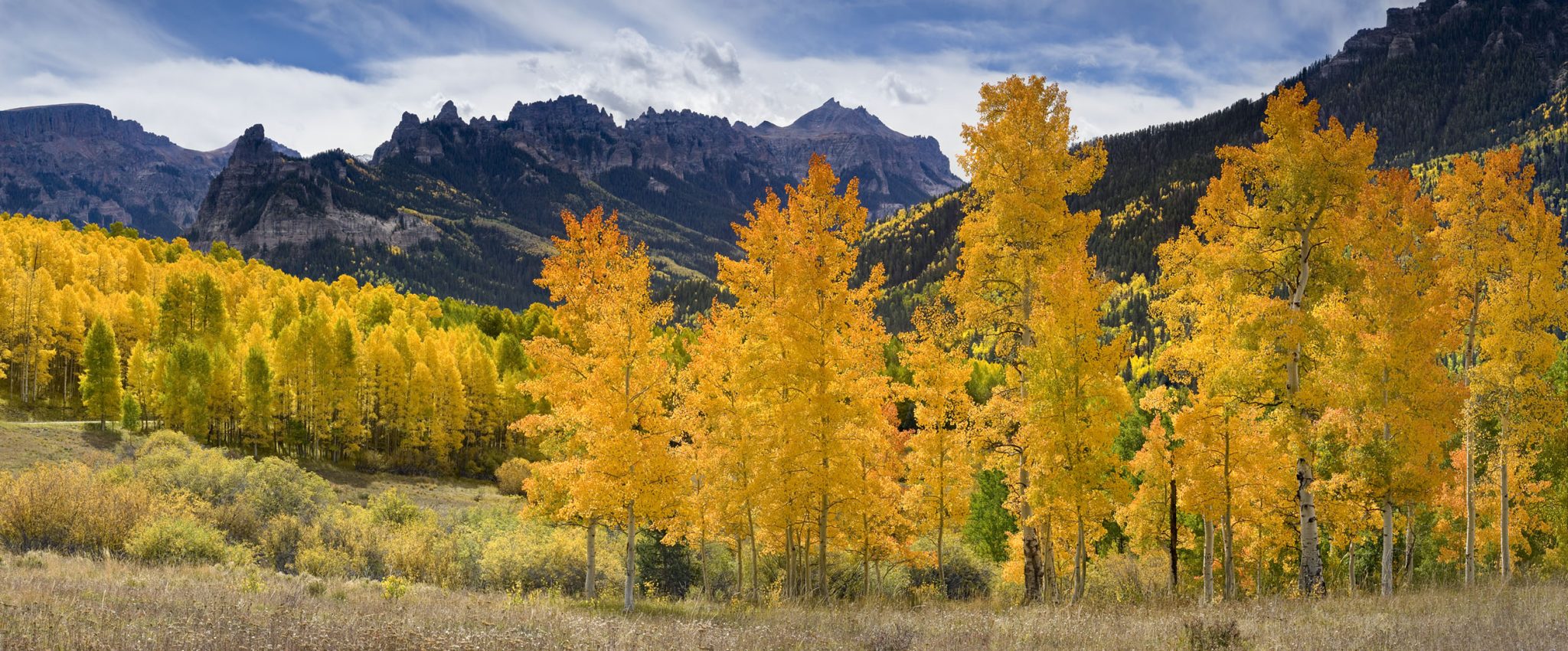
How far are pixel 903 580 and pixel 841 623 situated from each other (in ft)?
68.3

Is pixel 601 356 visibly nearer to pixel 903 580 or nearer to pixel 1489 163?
pixel 903 580

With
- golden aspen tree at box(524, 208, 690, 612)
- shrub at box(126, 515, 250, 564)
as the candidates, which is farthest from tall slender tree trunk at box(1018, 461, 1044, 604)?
shrub at box(126, 515, 250, 564)

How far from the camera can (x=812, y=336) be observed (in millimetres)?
19609

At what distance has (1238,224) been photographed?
57.1 ft

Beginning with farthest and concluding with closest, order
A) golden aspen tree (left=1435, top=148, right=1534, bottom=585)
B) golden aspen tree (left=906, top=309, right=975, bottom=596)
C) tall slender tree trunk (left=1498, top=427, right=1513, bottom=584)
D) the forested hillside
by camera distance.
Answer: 1. the forested hillside
2. golden aspen tree (left=906, top=309, right=975, bottom=596)
3. tall slender tree trunk (left=1498, top=427, right=1513, bottom=584)
4. golden aspen tree (left=1435, top=148, right=1534, bottom=585)

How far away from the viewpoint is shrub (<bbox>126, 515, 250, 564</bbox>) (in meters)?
21.3

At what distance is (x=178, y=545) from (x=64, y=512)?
4135 millimetres

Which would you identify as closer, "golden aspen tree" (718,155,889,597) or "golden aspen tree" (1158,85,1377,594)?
"golden aspen tree" (1158,85,1377,594)

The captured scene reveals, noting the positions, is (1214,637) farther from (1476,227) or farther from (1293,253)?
(1476,227)

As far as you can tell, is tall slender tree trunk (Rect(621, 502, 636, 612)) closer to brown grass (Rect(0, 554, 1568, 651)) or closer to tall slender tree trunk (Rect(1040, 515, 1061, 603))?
brown grass (Rect(0, 554, 1568, 651))

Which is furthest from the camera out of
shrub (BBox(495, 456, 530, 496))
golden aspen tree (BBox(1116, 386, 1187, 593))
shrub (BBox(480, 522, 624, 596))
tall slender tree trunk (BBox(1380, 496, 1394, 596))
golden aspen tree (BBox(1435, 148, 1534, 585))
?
shrub (BBox(495, 456, 530, 496))

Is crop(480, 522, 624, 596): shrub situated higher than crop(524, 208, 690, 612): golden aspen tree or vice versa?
crop(524, 208, 690, 612): golden aspen tree

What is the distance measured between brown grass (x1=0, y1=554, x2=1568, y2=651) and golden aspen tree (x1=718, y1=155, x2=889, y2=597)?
402 centimetres

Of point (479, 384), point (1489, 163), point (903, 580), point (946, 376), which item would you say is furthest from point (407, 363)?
point (1489, 163)
